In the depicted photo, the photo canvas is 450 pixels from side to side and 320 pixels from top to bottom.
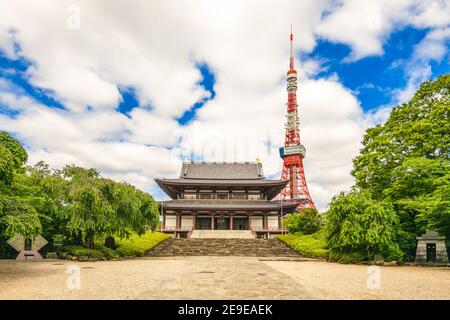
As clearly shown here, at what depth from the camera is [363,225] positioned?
17.1 metres

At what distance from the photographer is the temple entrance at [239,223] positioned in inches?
1611

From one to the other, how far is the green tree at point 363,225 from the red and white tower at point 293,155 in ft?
130

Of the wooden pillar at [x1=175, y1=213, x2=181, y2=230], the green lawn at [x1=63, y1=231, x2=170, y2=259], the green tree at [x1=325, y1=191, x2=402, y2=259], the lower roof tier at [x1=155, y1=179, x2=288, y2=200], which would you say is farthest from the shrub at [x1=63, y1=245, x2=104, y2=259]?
the lower roof tier at [x1=155, y1=179, x2=288, y2=200]

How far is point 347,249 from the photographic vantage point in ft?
61.3

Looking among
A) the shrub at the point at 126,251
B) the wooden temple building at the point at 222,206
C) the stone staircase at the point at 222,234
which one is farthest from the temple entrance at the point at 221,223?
the shrub at the point at 126,251

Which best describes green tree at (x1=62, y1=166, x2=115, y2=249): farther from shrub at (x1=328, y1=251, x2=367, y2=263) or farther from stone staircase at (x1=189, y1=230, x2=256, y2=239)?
stone staircase at (x1=189, y1=230, x2=256, y2=239)

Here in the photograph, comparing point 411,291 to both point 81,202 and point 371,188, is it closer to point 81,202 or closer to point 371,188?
point 371,188

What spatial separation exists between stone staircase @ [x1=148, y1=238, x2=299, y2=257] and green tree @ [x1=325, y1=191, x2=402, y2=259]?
7.46m

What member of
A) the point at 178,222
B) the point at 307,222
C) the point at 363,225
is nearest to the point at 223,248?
the point at 307,222

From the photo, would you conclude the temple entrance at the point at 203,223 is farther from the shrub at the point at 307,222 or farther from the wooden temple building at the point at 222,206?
the shrub at the point at 307,222

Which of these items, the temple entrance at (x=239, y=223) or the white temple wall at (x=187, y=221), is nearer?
the white temple wall at (x=187, y=221)

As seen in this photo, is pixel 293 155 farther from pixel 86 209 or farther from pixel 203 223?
pixel 86 209

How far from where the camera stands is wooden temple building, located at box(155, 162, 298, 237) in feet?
125
